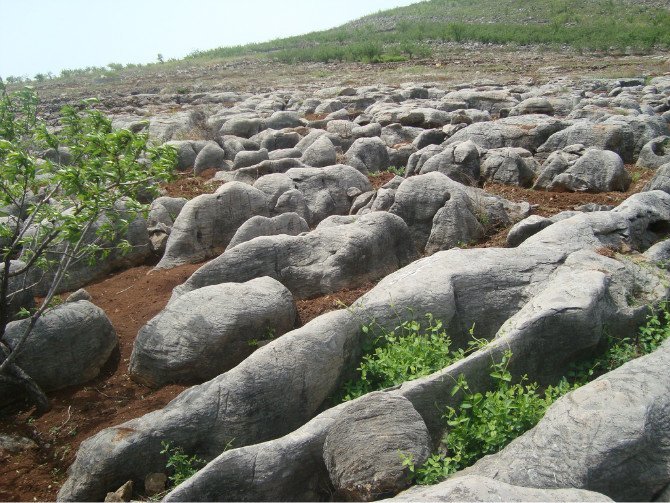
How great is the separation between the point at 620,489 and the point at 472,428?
4.40ft

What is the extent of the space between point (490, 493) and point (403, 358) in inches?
109

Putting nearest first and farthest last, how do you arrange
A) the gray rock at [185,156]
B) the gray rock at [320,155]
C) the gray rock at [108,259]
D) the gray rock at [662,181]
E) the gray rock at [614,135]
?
the gray rock at [108,259] < the gray rock at [662,181] < the gray rock at [614,135] < the gray rock at [320,155] < the gray rock at [185,156]

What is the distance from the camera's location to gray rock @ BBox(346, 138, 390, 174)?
664 inches

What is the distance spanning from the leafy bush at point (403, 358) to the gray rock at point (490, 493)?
2.26 meters

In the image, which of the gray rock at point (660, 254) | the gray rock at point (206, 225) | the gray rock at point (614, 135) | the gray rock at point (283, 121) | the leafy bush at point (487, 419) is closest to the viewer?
the leafy bush at point (487, 419)

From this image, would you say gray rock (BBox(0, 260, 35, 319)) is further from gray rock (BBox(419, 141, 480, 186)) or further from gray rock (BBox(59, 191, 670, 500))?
gray rock (BBox(419, 141, 480, 186))

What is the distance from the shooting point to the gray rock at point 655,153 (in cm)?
1485

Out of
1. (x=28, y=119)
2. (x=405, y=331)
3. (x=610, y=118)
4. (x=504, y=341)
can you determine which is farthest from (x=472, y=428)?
(x=610, y=118)

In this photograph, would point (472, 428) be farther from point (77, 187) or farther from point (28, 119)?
point (28, 119)

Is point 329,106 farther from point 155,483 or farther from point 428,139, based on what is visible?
point 155,483

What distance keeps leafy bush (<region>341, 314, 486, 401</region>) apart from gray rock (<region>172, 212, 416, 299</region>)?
2.14 m

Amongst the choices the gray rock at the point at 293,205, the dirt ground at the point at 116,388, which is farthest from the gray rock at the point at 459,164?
the gray rock at the point at 293,205

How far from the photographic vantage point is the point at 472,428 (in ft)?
19.2

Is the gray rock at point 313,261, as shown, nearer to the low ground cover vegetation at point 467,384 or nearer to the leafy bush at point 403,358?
the low ground cover vegetation at point 467,384
